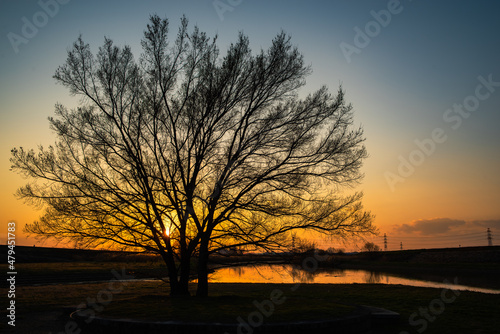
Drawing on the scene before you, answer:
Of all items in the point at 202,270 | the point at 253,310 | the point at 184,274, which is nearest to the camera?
the point at 253,310

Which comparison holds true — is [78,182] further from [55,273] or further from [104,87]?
[55,273]

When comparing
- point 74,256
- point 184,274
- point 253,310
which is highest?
point 74,256

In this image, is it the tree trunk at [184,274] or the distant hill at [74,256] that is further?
the distant hill at [74,256]

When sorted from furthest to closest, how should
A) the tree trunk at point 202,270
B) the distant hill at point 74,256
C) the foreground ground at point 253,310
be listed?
the distant hill at point 74,256 < the tree trunk at point 202,270 < the foreground ground at point 253,310

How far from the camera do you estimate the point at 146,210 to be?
13.9 metres

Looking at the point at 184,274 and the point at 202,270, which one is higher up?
the point at 202,270

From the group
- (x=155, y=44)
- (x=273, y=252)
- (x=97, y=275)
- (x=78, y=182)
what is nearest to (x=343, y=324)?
(x=273, y=252)

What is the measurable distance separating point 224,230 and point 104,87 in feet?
22.8

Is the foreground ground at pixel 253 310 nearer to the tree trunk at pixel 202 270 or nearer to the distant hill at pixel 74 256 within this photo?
the tree trunk at pixel 202 270

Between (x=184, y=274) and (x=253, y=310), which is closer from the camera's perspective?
(x=253, y=310)

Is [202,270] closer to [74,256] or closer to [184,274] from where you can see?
[184,274]

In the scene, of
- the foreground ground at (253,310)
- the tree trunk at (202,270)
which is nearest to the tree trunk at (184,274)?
the tree trunk at (202,270)

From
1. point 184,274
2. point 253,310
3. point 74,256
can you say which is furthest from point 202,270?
point 74,256

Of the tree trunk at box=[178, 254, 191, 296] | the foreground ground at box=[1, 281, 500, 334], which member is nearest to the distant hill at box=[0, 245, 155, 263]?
the tree trunk at box=[178, 254, 191, 296]
